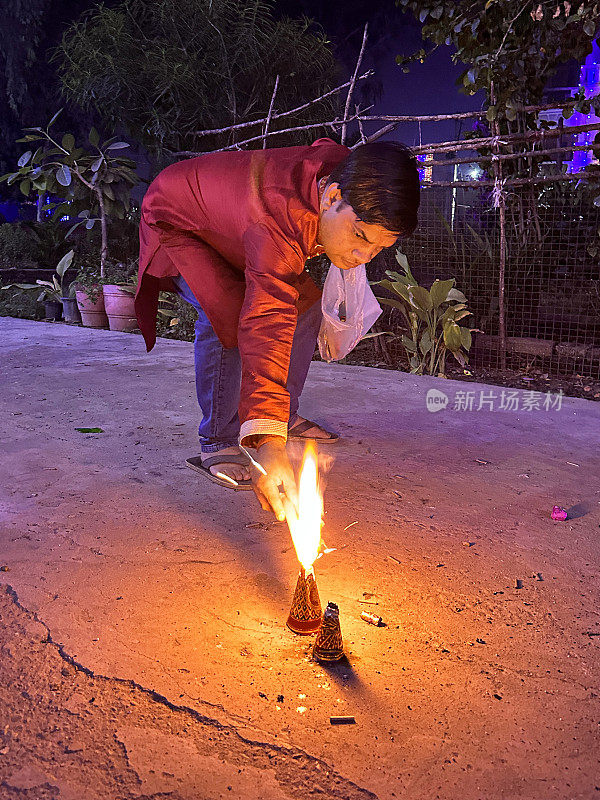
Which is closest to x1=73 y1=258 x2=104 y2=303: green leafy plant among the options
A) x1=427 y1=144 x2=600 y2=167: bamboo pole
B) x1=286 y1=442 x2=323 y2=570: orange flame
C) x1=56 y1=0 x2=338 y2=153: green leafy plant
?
x1=56 y1=0 x2=338 y2=153: green leafy plant

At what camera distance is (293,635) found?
1776 mm

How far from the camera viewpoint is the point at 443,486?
282 centimetres

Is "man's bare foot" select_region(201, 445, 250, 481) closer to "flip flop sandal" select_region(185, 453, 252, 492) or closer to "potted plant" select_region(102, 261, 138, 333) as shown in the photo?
"flip flop sandal" select_region(185, 453, 252, 492)

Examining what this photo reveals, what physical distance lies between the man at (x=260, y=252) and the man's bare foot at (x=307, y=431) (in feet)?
0.87

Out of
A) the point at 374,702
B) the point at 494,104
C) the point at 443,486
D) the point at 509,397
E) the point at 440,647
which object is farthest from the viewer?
the point at 494,104

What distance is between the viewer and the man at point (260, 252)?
6.16 feet

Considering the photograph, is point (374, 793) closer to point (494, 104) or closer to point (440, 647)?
point (440, 647)

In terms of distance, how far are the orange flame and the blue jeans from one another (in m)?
0.98

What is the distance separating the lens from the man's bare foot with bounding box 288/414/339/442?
10.9ft

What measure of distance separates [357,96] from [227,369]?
11.6 m

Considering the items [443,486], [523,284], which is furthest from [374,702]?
[523,284]

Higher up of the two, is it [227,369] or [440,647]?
[227,369]

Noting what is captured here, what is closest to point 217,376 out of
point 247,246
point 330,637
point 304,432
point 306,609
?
point 304,432

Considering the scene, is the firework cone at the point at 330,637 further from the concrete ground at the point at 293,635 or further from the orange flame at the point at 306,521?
the orange flame at the point at 306,521
